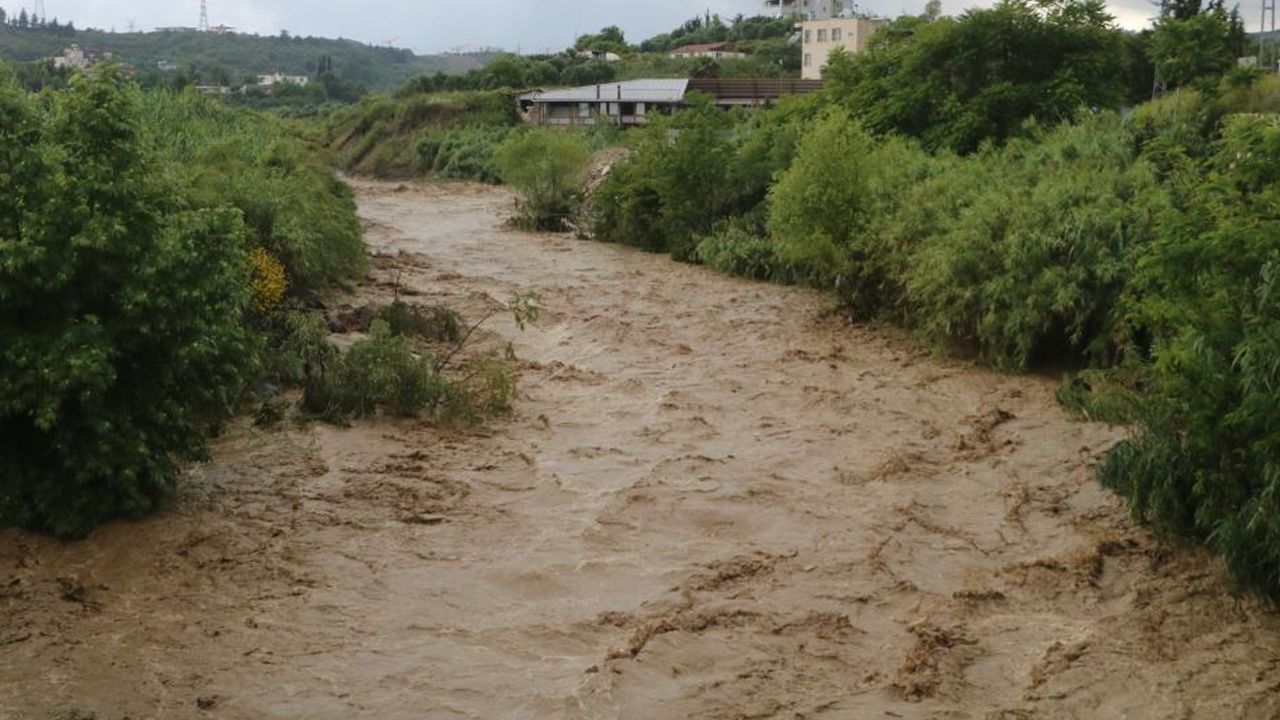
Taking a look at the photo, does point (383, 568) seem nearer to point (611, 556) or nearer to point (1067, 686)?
point (611, 556)

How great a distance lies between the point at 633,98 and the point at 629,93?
126 cm

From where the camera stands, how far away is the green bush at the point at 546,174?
32.6m

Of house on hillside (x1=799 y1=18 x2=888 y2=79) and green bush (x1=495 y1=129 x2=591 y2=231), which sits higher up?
house on hillside (x1=799 y1=18 x2=888 y2=79)

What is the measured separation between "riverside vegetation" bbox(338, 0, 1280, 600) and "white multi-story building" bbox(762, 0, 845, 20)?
165 ft

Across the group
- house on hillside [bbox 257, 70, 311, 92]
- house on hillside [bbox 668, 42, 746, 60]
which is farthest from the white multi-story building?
house on hillside [bbox 257, 70, 311, 92]

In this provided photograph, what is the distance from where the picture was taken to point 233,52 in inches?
4227

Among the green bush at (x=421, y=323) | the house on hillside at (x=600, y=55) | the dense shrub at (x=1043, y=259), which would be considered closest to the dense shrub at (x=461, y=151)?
the house on hillside at (x=600, y=55)

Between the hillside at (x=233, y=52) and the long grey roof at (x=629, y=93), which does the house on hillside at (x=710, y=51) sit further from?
the long grey roof at (x=629, y=93)

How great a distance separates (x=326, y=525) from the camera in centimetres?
992

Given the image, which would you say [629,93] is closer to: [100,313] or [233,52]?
[100,313]

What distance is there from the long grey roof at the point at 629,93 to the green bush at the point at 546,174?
23.0m

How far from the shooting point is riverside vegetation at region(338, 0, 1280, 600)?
27.6ft

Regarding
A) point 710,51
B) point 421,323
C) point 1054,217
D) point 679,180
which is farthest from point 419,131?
point 1054,217

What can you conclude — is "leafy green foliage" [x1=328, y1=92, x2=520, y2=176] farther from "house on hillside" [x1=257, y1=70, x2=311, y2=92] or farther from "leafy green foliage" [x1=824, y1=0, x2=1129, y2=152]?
"leafy green foliage" [x1=824, y1=0, x2=1129, y2=152]
